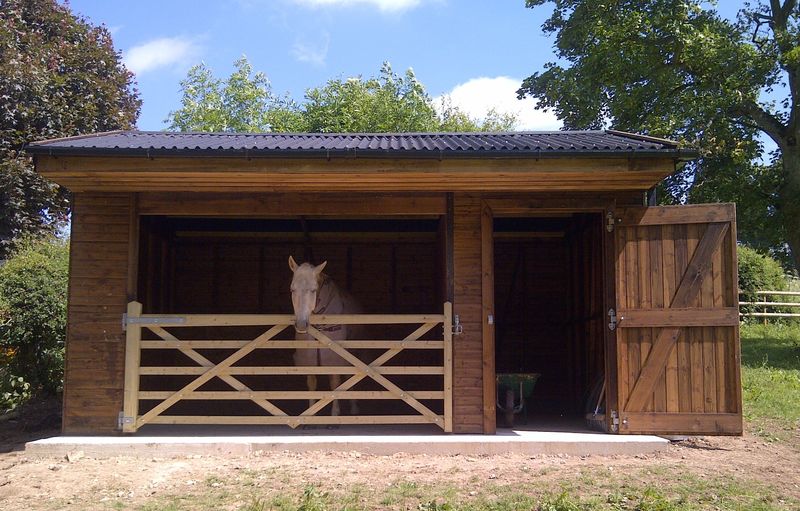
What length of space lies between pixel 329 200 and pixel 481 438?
3.06 metres

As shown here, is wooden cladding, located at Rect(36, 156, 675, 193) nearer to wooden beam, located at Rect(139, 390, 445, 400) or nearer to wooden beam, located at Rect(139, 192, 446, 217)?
wooden beam, located at Rect(139, 192, 446, 217)

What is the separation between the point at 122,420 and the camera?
7.41m

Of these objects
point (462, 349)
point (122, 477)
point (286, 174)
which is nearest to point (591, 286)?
point (462, 349)

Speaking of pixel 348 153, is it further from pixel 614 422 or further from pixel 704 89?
pixel 704 89

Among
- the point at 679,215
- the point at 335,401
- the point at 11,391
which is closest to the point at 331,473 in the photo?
the point at 335,401

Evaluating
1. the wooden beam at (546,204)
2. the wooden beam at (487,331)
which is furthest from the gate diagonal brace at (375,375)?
the wooden beam at (546,204)

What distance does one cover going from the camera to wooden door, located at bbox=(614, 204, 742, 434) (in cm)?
746

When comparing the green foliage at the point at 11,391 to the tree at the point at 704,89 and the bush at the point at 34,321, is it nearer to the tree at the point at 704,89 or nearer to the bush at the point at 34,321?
the bush at the point at 34,321

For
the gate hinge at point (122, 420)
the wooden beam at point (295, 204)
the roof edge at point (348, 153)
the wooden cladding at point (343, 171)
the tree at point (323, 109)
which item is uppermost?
the tree at point (323, 109)

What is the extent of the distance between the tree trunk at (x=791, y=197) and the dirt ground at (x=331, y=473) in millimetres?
9678

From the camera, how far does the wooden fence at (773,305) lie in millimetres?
20891

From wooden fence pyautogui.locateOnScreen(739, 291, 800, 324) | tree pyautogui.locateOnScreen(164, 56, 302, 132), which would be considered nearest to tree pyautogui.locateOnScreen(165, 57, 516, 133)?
tree pyautogui.locateOnScreen(164, 56, 302, 132)

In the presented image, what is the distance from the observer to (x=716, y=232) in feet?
24.8

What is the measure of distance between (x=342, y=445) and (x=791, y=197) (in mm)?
12832
